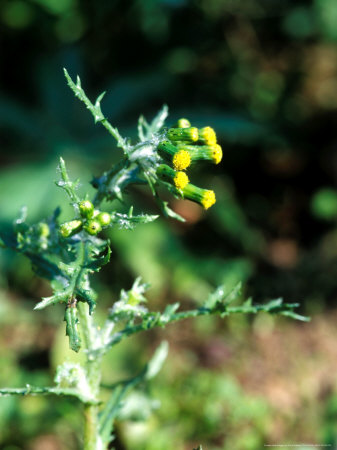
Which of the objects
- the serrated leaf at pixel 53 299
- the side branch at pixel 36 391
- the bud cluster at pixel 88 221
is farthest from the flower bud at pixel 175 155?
the side branch at pixel 36 391

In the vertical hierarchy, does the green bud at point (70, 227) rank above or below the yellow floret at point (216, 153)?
below

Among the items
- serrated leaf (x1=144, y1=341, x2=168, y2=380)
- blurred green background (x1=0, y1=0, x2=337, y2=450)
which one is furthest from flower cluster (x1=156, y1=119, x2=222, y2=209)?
blurred green background (x1=0, y1=0, x2=337, y2=450)

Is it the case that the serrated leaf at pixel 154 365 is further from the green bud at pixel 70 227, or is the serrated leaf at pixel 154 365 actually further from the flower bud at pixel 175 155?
the flower bud at pixel 175 155

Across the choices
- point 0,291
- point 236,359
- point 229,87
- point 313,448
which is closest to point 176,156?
point 313,448

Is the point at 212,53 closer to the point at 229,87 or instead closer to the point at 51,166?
the point at 229,87

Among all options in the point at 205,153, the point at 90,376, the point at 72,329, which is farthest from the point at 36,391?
the point at 205,153

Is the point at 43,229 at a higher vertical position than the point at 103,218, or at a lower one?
higher

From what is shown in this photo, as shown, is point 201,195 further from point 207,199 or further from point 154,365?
point 154,365
